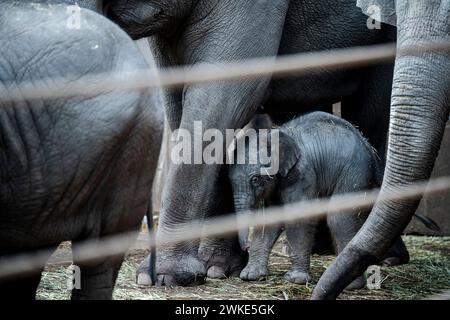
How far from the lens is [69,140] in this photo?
2322mm

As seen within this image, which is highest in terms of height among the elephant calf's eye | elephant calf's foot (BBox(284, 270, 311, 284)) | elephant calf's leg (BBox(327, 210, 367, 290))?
the elephant calf's eye

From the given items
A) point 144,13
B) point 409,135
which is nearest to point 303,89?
point 144,13

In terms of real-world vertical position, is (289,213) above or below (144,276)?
above

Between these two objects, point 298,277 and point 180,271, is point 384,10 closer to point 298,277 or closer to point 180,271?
point 298,277

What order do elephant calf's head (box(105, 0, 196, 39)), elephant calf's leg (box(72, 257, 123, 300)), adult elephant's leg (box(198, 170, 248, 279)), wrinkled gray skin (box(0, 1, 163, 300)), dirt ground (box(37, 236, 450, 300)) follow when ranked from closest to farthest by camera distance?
wrinkled gray skin (box(0, 1, 163, 300)) < elephant calf's leg (box(72, 257, 123, 300)) < dirt ground (box(37, 236, 450, 300)) < elephant calf's head (box(105, 0, 196, 39)) < adult elephant's leg (box(198, 170, 248, 279))

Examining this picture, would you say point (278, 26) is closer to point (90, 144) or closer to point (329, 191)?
point (329, 191)

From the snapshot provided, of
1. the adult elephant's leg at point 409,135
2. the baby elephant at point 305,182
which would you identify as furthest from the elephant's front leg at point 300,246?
the adult elephant's leg at point 409,135

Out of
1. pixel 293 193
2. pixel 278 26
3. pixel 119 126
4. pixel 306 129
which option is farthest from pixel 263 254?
pixel 119 126

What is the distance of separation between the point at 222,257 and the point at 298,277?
0.38 metres

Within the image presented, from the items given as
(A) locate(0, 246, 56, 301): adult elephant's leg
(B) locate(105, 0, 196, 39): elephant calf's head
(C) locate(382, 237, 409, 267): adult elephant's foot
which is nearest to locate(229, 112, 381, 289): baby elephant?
(C) locate(382, 237, 409, 267): adult elephant's foot

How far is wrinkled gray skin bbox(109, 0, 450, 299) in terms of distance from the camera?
316 cm

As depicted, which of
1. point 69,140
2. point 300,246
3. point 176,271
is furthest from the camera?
point 300,246

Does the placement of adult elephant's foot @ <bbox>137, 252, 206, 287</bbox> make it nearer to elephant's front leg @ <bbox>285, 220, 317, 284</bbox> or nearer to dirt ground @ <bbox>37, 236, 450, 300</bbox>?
dirt ground @ <bbox>37, 236, 450, 300</bbox>

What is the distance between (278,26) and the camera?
393 cm
